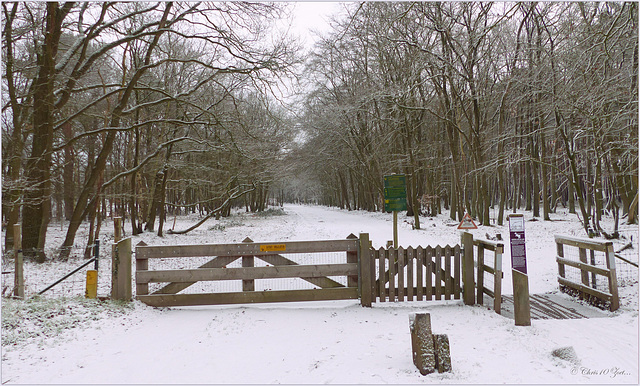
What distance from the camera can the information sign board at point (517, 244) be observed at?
17.6 ft

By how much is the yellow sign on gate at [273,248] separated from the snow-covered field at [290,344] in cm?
94

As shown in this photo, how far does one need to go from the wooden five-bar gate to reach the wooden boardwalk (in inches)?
25.1

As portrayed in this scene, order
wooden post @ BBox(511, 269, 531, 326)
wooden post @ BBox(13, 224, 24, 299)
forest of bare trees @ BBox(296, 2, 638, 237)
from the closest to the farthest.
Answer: wooden post @ BBox(511, 269, 531, 326), wooden post @ BBox(13, 224, 24, 299), forest of bare trees @ BBox(296, 2, 638, 237)

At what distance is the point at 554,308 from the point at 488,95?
48.9 feet

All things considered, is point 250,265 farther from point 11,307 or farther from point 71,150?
point 71,150

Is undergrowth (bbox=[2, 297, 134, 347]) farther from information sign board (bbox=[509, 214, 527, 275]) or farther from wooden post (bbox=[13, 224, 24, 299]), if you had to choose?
information sign board (bbox=[509, 214, 527, 275])

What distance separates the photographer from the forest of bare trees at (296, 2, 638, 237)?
897 cm

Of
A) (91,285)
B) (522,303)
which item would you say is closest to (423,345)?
(522,303)

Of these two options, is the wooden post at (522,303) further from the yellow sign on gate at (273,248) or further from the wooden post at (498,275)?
the yellow sign on gate at (273,248)

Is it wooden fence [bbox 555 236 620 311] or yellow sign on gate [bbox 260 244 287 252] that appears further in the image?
yellow sign on gate [bbox 260 244 287 252]

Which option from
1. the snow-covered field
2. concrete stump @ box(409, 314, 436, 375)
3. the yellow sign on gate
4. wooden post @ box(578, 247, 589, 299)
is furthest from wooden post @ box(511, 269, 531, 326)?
the yellow sign on gate

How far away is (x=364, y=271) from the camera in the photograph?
5906 mm

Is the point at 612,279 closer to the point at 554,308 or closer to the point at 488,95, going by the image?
the point at 554,308

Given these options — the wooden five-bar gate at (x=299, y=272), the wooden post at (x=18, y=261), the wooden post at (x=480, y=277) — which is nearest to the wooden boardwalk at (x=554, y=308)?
the wooden post at (x=480, y=277)
